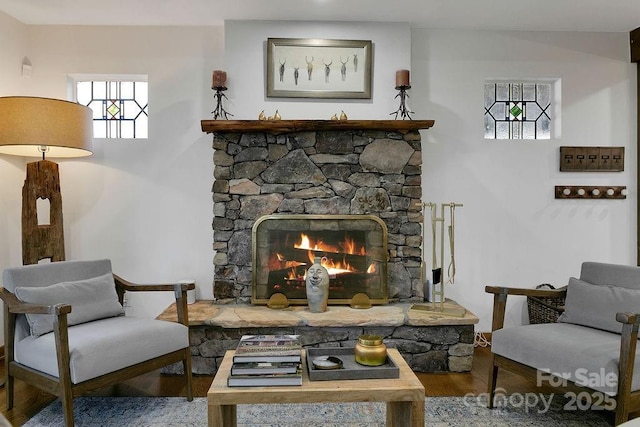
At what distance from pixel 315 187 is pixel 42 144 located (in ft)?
6.04

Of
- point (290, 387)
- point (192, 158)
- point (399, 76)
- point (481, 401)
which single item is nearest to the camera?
point (290, 387)

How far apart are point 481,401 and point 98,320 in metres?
2.24

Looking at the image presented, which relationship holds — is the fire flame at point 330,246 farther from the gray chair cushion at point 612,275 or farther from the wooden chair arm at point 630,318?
the wooden chair arm at point 630,318

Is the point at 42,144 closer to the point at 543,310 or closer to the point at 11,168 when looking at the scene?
the point at 11,168

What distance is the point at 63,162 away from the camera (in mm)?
3678

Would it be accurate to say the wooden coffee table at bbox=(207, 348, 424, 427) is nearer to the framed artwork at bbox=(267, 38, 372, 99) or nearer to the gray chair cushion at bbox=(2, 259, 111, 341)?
the gray chair cushion at bbox=(2, 259, 111, 341)

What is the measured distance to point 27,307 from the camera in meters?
2.28

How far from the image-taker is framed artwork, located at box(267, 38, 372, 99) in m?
3.57

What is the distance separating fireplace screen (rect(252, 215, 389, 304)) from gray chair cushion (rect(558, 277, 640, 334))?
1.29 metres

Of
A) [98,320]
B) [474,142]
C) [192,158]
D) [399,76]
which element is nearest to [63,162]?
[192,158]

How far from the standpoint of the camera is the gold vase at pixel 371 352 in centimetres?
190

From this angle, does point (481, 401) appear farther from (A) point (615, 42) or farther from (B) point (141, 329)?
(A) point (615, 42)

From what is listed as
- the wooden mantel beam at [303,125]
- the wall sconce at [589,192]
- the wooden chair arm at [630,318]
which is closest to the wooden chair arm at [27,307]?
the wooden mantel beam at [303,125]

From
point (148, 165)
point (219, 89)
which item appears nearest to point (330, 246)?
point (219, 89)
